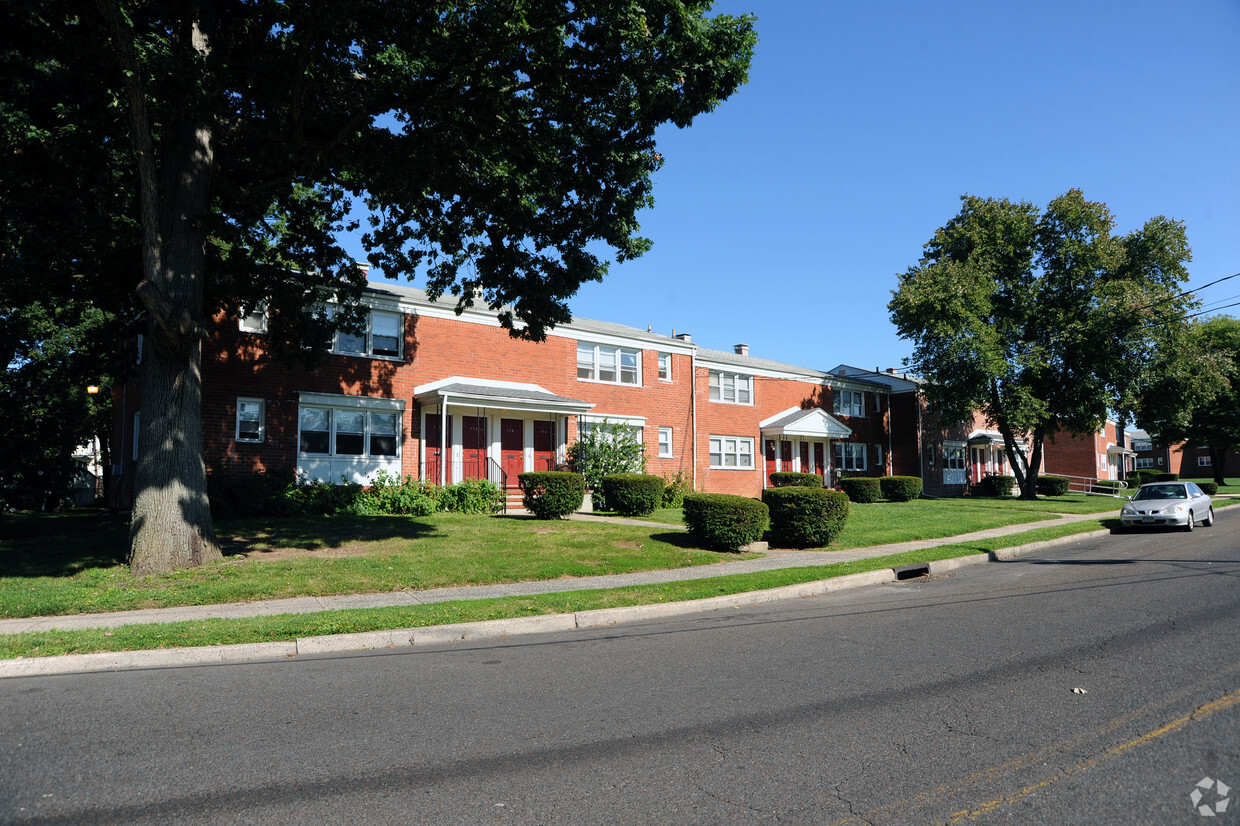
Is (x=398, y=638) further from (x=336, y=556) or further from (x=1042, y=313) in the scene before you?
(x=1042, y=313)

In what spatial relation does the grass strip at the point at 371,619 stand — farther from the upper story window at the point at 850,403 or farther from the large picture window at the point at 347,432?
the upper story window at the point at 850,403

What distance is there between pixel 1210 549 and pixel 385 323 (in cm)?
2134

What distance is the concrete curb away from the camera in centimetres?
703

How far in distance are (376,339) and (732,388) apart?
16643 mm

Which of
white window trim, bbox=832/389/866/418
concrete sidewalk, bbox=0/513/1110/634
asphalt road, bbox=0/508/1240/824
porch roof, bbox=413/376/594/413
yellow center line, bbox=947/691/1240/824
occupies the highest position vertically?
white window trim, bbox=832/389/866/418

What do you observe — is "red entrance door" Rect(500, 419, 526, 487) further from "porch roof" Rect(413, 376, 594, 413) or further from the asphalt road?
the asphalt road

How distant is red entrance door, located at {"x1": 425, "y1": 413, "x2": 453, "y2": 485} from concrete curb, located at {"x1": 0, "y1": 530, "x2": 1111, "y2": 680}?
44.7ft

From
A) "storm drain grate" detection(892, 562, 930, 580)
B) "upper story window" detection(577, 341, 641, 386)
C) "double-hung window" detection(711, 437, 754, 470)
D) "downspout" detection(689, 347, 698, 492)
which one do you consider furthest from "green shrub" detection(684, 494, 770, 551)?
"double-hung window" detection(711, 437, 754, 470)

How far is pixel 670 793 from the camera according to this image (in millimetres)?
3797

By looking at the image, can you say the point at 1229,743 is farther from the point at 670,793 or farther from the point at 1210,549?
the point at 1210,549

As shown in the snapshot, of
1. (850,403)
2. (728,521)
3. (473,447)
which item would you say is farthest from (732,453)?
(728,521)

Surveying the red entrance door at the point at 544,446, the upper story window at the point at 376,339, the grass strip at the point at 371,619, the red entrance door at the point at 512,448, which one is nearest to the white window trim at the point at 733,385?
the red entrance door at the point at 544,446

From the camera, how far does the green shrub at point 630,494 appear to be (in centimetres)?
2134

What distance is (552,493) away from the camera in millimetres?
19109
